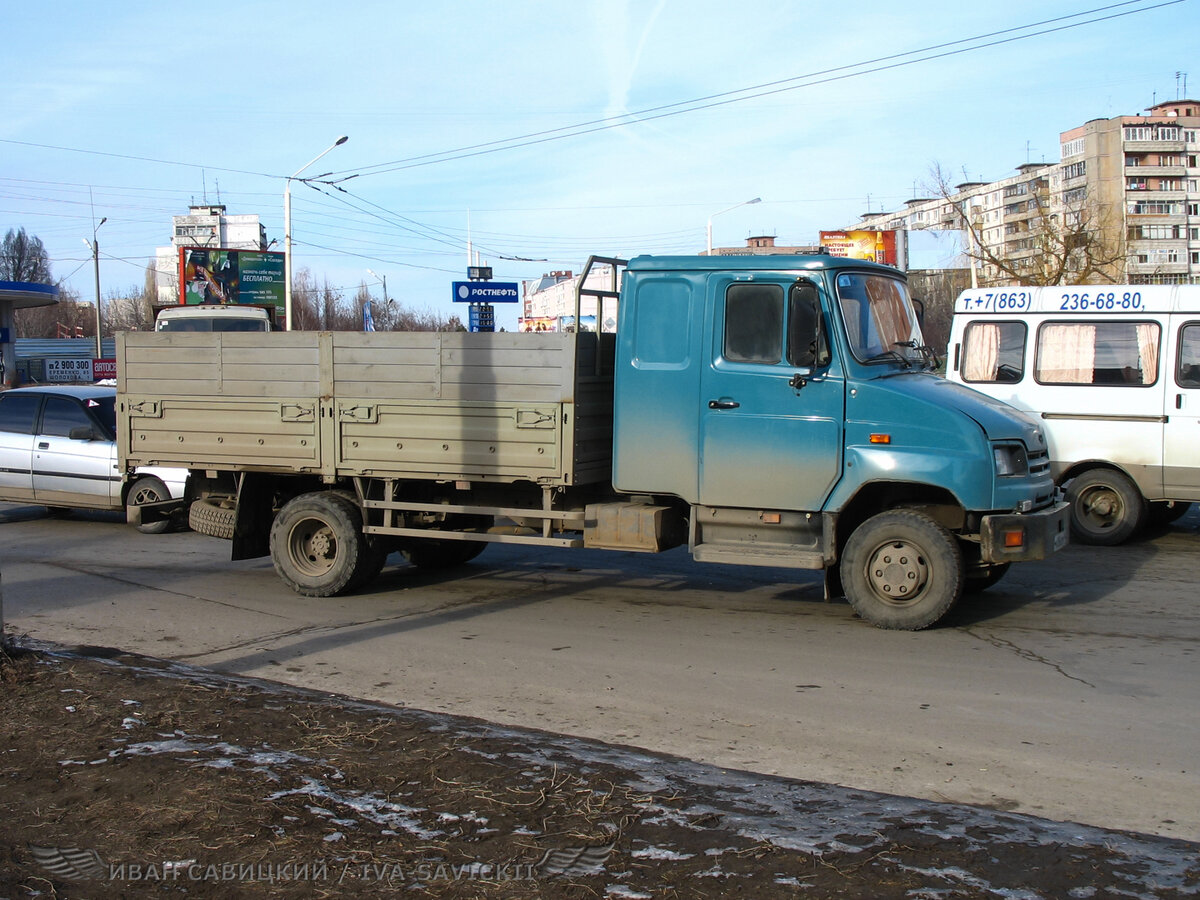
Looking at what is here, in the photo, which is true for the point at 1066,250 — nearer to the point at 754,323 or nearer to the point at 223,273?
the point at 754,323

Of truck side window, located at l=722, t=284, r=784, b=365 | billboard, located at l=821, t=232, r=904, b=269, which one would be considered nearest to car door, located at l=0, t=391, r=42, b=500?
truck side window, located at l=722, t=284, r=784, b=365

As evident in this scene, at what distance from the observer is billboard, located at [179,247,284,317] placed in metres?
48.9

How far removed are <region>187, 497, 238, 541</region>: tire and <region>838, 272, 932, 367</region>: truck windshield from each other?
5658 millimetres

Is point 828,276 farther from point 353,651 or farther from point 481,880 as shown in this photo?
point 481,880

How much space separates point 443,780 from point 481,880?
98 centimetres

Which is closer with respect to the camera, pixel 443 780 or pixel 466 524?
pixel 443 780

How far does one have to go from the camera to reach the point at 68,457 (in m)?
13.3

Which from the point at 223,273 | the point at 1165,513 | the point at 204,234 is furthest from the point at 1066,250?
the point at 204,234

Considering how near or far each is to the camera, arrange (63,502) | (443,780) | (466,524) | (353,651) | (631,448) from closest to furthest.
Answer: (443,780)
(353,651)
(631,448)
(466,524)
(63,502)

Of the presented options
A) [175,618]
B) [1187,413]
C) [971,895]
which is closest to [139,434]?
[175,618]

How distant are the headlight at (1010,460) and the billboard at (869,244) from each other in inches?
1632

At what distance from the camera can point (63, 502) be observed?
13.4 m

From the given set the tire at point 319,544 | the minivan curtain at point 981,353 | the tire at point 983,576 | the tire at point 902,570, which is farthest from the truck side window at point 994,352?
the tire at point 319,544

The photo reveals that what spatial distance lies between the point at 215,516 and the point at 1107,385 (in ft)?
31.0
